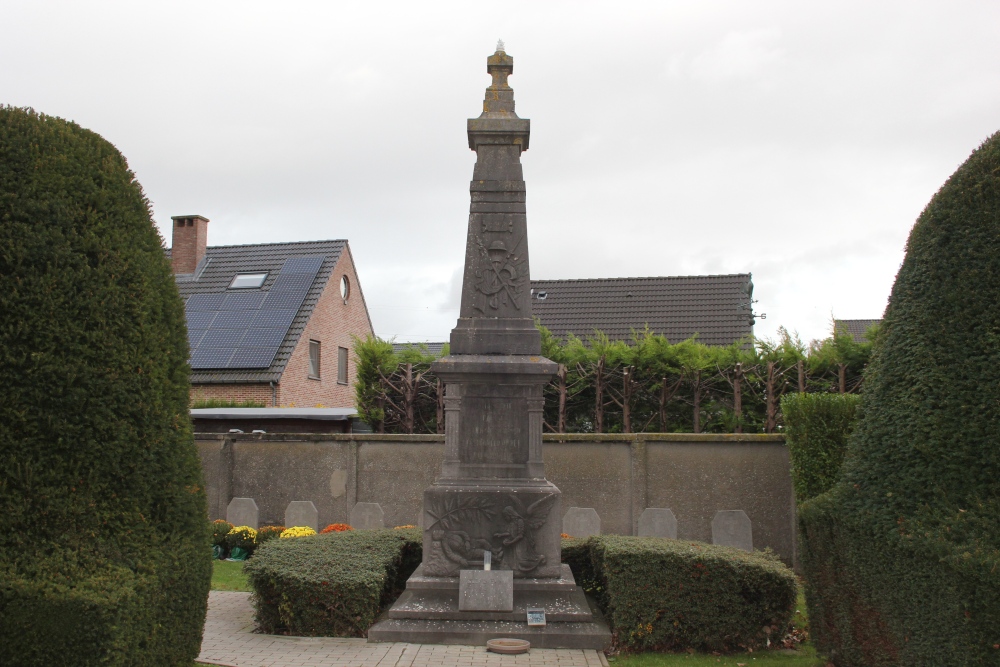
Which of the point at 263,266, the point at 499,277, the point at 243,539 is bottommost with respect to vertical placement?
the point at 243,539

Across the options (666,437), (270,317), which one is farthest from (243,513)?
(270,317)

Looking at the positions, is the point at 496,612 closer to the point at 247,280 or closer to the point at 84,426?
the point at 84,426

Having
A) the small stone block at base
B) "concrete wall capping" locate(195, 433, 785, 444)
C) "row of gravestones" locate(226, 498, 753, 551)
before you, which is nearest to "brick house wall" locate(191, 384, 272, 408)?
"concrete wall capping" locate(195, 433, 785, 444)

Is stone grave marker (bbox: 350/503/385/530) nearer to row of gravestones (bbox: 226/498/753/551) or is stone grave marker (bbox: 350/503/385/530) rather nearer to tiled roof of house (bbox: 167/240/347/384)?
row of gravestones (bbox: 226/498/753/551)

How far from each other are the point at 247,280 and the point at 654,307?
12.2m

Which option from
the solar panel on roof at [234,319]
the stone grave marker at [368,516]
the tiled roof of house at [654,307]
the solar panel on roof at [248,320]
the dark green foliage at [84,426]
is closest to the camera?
the dark green foliage at [84,426]

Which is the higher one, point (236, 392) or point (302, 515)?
point (236, 392)

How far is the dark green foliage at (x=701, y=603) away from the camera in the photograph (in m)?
7.34

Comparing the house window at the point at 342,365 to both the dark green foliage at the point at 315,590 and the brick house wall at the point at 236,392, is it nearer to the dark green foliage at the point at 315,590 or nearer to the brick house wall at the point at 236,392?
the brick house wall at the point at 236,392

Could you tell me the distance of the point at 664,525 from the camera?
477 inches

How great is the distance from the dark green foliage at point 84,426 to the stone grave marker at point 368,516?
7337 mm

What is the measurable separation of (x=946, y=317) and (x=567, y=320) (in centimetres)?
1699

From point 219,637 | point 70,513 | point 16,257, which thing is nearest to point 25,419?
point 70,513

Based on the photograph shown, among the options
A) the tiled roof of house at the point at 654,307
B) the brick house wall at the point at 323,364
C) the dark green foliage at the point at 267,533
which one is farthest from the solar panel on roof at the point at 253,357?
the dark green foliage at the point at 267,533
